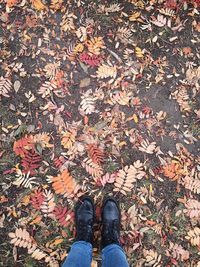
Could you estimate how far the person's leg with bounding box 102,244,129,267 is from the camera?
3250 mm

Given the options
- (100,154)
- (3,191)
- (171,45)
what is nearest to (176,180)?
(100,154)

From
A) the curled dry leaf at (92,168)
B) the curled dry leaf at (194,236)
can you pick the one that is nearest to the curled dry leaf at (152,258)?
the curled dry leaf at (194,236)

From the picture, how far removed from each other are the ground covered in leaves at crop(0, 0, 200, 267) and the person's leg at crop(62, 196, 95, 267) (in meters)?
0.10

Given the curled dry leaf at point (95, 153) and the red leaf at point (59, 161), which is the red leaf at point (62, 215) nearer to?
the red leaf at point (59, 161)

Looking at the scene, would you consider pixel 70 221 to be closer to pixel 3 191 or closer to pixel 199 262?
pixel 3 191

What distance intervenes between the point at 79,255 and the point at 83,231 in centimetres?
34

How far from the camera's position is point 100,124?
396 centimetres

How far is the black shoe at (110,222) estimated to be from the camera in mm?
3646

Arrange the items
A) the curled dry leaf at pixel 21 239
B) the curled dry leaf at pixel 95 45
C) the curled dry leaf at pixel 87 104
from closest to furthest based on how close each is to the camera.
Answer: the curled dry leaf at pixel 21 239 → the curled dry leaf at pixel 87 104 → the curled dry leaf at pixel 95 45

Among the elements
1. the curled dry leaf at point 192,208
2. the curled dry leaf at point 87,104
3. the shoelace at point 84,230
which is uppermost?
the curled dry leaf at point 87,104

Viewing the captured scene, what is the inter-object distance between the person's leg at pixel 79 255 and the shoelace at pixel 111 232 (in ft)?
0.60

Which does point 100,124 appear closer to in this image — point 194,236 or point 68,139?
point 68,139

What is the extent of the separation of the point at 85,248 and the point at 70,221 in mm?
388

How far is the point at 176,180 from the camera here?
3916 millimetres
